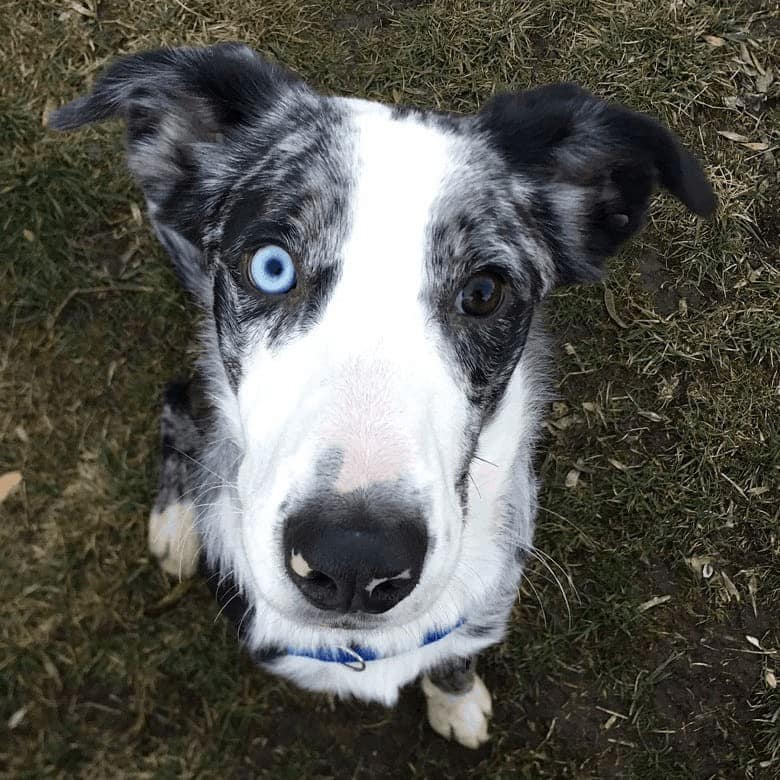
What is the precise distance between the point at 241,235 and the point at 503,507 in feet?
4.73

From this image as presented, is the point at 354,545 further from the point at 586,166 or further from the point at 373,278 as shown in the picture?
the point at 586,166

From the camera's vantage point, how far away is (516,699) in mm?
4293

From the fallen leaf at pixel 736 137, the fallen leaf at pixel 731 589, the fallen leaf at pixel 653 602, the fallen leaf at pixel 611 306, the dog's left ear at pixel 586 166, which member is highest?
the dog's left ear at pixel 586 166

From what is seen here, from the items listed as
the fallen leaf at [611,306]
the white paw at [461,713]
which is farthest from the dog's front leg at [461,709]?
the fallen leaf at [611,306]

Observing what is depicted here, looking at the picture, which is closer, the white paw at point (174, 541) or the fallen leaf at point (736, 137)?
the white paw at point (174, 541)

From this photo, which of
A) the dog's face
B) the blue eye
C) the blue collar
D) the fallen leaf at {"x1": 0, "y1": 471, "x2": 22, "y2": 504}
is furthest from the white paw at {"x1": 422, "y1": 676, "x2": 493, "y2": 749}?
the fallen leaf at {"x1": 0, "y1": 471, "x2": 22, "y2": 504}

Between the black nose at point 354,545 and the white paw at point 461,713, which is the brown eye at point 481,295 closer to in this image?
the black nose at point 354,545

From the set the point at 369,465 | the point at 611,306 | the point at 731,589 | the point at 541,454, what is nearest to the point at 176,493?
the point at 541,454

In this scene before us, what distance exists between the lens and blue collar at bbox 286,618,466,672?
3119 millimetres

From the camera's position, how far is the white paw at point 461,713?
4.06m

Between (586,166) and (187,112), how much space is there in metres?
1.44

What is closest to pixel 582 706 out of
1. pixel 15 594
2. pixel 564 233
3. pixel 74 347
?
pixel 564 233

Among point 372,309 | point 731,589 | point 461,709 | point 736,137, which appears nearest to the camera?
point 372,309

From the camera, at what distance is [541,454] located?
14.6ft
